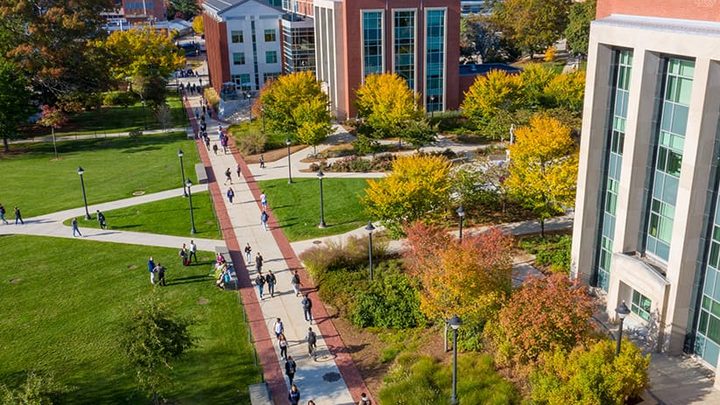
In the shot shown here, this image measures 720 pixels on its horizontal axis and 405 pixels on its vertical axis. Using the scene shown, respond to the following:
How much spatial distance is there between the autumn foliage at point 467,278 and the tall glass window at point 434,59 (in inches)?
1621

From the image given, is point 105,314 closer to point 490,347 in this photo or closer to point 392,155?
point 490,347

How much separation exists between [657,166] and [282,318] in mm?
16412

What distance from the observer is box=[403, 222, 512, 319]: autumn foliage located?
22.7 metres

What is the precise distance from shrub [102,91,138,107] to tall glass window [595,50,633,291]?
6618cm

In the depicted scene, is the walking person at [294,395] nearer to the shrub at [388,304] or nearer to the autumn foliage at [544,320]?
the shrub at [388,304]

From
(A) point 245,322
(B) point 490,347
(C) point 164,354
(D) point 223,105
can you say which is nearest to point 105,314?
(A) point 245,322

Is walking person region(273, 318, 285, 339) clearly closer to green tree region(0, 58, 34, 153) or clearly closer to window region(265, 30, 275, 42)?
green tree region(0, 58, 34, 153)

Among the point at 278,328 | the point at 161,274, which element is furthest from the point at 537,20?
the point at 278,328

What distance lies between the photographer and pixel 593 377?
18844 mm

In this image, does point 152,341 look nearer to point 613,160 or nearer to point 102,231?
point 613,160

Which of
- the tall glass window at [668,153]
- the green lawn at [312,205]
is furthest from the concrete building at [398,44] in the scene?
the tall glass window at [668,153]

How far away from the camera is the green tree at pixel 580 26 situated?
84.1 meters

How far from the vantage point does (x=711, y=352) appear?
2234 cm

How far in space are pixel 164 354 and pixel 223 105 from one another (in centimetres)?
5505
